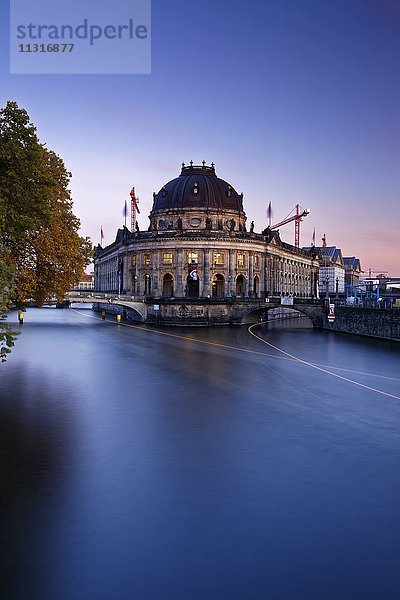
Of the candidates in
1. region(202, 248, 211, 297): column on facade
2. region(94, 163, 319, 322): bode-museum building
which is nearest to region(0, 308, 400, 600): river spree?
region(202, 248, 211, 297): column on facade

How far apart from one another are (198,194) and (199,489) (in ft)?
280

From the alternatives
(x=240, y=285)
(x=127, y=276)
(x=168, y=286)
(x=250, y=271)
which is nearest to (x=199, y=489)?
(x=250, y=271)

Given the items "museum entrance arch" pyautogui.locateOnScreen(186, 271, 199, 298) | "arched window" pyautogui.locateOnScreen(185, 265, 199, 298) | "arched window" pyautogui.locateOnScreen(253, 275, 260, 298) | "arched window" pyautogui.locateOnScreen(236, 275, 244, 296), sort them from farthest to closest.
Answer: "arched window" pyautogui.locateOnScreen(253, 275, 260, 298) < "arched window" pyautogui.locateOnScreen(236, 275, 244, 296) < "museum entrance arch" pyautogui.locateOnScreen(186, 271, 199, 298) < "arched window" pyautogui.locateOnScreen(185, 265, 199, 298)

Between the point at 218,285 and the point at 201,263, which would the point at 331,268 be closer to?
the point at 218,285

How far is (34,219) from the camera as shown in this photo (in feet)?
84.7

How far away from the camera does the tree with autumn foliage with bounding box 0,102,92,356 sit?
84.9ft

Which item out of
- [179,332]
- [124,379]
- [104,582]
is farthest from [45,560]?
[179,332]


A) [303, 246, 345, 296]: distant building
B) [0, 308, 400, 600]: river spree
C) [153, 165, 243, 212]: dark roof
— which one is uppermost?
[153, 165, 243, 212]: dark roof

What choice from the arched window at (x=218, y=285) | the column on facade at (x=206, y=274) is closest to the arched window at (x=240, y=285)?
the arched window at (x=218, y=285)

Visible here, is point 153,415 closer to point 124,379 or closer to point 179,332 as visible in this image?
point 124,379

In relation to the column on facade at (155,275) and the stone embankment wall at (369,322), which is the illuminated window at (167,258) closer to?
the column on facade at (155,275)

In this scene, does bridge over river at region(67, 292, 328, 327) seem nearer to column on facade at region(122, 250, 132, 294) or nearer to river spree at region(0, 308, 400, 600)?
column on facade at region(122, 250, 132, 294)

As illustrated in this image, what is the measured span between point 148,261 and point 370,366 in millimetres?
56914

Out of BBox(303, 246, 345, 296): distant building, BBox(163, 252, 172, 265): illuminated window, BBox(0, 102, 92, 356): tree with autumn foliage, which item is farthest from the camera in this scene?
BBox(303, 246, 345, 296): distant building
